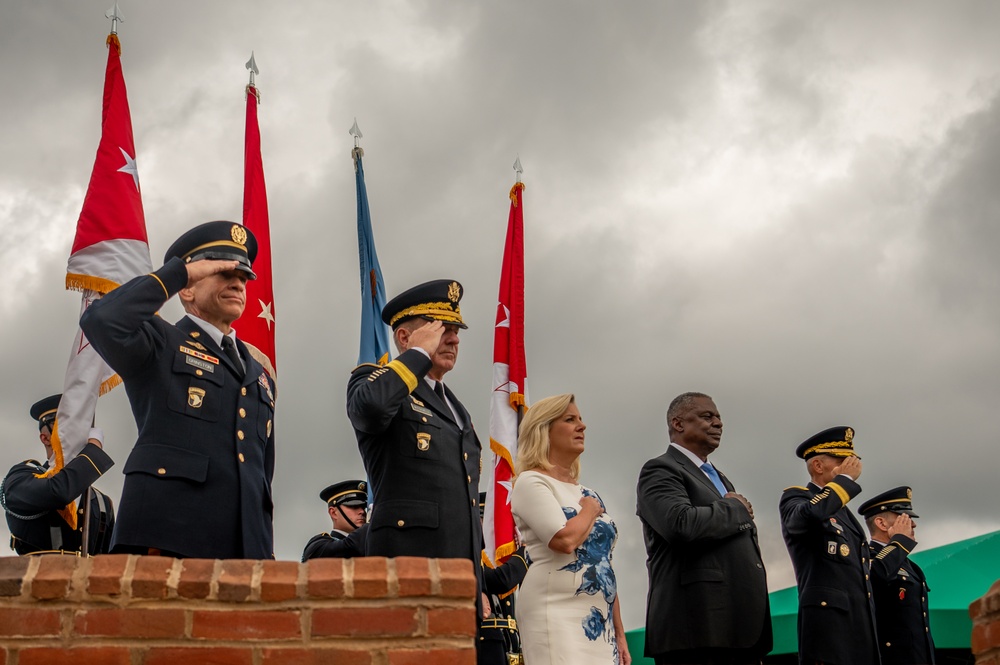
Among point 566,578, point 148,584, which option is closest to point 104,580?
point 148,584

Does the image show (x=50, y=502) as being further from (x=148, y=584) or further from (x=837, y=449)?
(x=837, y=449)

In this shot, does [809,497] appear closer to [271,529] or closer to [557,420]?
[557,420]

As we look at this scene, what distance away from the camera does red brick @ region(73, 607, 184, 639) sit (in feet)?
9.62

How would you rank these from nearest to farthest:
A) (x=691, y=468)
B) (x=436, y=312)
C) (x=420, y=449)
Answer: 1. (x=420, y=449)
2. (x=436, y=312)
3. (x=691, y=468)

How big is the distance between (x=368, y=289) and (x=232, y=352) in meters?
3.83

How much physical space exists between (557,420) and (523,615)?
89 centimetres

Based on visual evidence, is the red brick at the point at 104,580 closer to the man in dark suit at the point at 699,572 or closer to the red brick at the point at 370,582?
the red brick at the point at 370,582

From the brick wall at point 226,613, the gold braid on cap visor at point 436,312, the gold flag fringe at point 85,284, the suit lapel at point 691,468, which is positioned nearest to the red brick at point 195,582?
the brick wall at point 226,613

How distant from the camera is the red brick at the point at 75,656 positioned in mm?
2910

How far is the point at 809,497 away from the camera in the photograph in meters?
6.58

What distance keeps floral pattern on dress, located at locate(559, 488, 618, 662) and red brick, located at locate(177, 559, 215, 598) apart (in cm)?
188

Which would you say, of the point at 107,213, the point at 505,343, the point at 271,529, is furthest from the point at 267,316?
the point at 271,529

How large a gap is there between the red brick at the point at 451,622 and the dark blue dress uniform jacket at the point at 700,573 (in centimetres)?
226

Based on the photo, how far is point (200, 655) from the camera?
9.64ft
